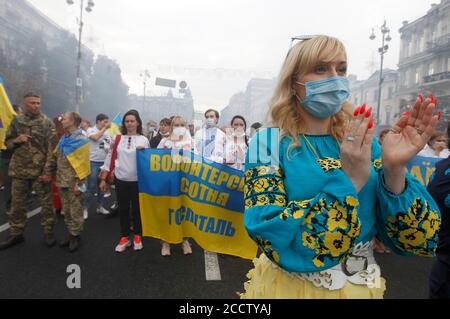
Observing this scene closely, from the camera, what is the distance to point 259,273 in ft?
4.42

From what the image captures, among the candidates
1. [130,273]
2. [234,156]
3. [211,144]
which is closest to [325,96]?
[234,156]

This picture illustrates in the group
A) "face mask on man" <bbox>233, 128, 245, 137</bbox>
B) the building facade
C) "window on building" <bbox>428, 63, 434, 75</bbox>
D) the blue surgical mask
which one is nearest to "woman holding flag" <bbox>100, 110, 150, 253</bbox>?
"face mask on man" <bbox>233, 128, 245, 137</bbox>

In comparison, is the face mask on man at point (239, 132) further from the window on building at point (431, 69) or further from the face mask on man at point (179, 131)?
the window on building at point (431, 69)

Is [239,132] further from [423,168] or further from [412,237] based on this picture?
[412,237]

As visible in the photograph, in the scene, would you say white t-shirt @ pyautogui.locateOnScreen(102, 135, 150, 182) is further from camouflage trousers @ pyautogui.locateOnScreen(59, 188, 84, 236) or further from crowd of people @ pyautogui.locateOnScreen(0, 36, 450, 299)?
crowd of people @ pyautogui.locateOnScreen(0, 36, 450, 299)

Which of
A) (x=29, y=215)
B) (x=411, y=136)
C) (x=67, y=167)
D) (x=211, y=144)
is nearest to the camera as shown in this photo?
(x=411, y=136)

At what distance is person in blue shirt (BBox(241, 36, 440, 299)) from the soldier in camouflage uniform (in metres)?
4.19

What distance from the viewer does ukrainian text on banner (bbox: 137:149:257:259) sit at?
3.52 metres

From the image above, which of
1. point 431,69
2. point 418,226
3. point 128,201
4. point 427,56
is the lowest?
point 128,201

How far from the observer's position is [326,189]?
0.99 m

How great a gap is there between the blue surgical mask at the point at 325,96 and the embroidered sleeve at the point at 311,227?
13.1 inches

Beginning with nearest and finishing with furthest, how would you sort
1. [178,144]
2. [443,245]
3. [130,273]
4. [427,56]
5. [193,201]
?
[443,245]
[130,273]
[193,201]
[178,144]
[427,56]

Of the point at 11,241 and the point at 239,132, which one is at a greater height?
the point at 239,132

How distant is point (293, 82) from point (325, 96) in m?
0.15
